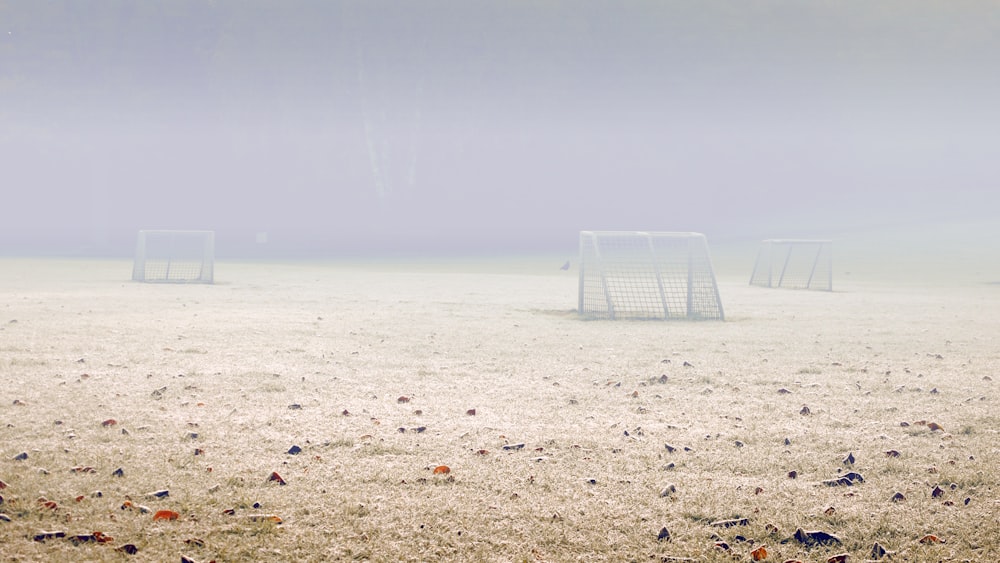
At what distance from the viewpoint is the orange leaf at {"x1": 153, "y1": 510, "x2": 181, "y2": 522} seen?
12.5 feet

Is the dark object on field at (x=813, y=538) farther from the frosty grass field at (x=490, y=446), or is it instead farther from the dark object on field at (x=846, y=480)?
the dark object on field at (x=846, y=480)

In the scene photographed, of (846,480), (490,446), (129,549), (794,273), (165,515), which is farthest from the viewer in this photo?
(794,273)

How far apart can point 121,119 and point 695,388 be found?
107m

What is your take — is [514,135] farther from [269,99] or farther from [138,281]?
[138,281]

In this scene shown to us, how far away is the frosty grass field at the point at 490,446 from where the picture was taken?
145 inches

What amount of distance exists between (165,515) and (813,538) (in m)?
2.78

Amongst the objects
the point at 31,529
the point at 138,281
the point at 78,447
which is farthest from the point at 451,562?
the point at 138,281

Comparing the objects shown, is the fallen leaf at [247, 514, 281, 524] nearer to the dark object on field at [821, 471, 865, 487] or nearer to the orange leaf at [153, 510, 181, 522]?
the orange leaf at [153, 510, 181, 522]

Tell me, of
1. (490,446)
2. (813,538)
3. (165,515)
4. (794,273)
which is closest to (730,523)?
(813,538)

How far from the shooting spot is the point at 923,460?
5.00 meters

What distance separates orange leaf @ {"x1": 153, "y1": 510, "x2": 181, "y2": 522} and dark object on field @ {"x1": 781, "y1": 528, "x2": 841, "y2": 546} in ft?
8.54

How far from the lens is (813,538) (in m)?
3.73

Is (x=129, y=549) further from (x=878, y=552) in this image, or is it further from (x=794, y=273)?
(x=794, y=273)

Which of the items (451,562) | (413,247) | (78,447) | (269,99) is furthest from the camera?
(269,99)
